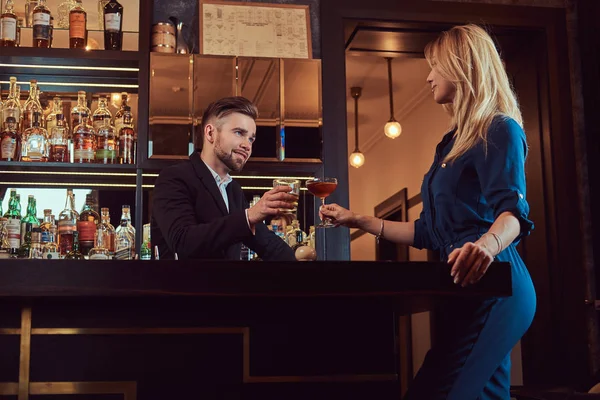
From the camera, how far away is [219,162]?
2984 millimetres

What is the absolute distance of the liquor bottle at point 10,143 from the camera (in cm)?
351

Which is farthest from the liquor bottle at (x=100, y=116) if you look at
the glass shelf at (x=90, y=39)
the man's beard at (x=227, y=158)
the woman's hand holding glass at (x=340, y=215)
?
the woman's hand holding glass at (x=340, y=215)

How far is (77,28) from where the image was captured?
365 centimetres

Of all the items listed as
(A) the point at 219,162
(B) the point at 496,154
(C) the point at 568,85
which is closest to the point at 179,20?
(A) the point at 219,162

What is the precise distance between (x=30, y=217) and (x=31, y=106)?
0.50 metres

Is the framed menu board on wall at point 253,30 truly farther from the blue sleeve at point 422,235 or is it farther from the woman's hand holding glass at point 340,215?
the blue sleeve at point 422,235

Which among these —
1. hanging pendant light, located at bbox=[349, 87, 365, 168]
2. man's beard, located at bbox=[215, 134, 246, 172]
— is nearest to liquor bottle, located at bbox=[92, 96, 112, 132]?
Answer: man's beard, located at bbox=[215, 134, 246, 172]

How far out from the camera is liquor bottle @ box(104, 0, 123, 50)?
144 inches

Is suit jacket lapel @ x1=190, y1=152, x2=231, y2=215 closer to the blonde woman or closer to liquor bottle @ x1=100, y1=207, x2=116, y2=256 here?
the blonde woman

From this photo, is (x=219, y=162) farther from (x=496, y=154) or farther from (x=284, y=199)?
(x=496, y=154)

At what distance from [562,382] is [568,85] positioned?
4.96 ft

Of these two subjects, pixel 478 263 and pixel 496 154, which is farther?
pixel 496 154

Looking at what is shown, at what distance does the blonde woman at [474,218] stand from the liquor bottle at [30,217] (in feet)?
6.28

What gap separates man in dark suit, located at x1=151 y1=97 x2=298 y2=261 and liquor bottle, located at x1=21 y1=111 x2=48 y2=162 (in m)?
0.79
